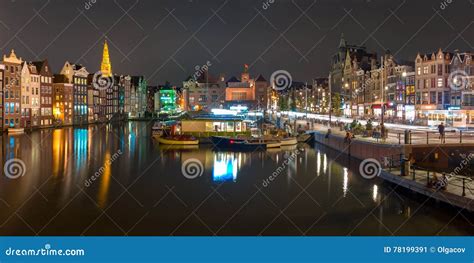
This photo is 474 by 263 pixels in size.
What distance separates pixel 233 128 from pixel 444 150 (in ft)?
90.3

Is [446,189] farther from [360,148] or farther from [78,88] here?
[78,88]

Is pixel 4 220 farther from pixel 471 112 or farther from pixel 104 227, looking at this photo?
pixel 471 112

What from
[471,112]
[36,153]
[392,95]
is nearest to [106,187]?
[36,153]

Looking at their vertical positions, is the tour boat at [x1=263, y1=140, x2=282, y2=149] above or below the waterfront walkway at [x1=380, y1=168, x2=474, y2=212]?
above

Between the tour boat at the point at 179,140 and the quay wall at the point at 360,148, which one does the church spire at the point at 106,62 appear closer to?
the tour boat at the point at 179,140

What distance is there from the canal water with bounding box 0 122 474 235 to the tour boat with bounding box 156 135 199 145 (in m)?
11.3

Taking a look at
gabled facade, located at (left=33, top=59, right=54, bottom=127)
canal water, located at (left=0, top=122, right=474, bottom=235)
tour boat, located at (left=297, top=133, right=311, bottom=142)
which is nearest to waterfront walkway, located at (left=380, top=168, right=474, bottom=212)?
canal water, located at (left=0, top=122, right=474, bottom=235)

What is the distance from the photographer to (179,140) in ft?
160

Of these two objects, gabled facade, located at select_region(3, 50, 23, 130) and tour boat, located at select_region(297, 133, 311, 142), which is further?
gabled facade, located at select_region(3, 50, 23, 130)

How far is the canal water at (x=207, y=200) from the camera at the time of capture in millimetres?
16781

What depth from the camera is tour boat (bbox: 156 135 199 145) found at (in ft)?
158

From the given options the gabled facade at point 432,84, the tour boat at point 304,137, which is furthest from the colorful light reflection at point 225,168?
the gabled facade at point 432,84

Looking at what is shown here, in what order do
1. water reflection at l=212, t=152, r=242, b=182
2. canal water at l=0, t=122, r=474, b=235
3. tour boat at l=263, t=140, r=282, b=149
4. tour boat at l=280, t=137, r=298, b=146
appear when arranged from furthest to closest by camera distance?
tour boat at l=280, t=137, r=298, b=146 < tour boat at l=263, t=140, r=282, b=149 < water reflection at l=212, t=152, r=242, b=182 < canal water at l=0, t=122, r=474, b=235

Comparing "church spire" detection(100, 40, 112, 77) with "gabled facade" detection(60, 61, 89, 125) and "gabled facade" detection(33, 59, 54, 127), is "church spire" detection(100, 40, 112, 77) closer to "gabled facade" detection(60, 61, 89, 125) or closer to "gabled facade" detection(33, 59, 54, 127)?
"gabled facade" detection(60, 61, 89, 125)
